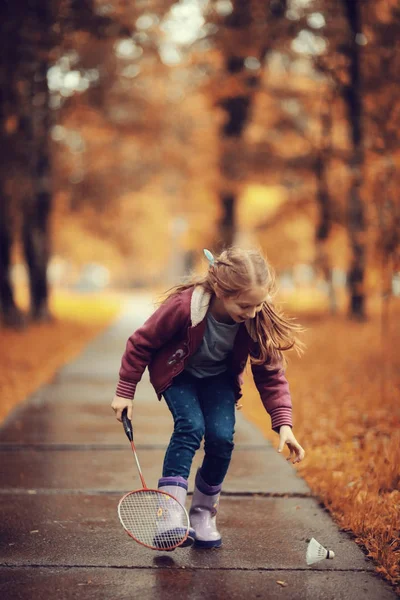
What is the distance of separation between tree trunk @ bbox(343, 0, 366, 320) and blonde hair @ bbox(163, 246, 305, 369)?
14.9 ft

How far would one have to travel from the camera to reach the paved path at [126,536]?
277 centimetres

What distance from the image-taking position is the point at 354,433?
5652 mm

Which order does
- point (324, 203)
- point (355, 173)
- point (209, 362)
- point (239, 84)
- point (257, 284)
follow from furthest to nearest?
point (324, 203) < point (239, 84) < point (355, 173) < point (209, 362) < point (257, 284)

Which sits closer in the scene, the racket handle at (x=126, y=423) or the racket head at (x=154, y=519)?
the racket head at (x=154, y=519)

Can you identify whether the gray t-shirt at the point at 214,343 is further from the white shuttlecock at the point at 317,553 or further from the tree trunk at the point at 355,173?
the tree trunk at the point at 355,173

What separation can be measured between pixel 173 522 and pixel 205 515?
365 millimetres

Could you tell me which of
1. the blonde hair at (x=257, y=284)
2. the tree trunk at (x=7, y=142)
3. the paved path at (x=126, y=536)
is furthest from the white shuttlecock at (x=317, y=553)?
the tree trunk at (x=7, y=142)

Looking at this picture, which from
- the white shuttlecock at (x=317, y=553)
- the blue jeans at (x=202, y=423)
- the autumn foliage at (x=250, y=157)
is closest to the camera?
the white shuttlecock at (x=317, y=553)

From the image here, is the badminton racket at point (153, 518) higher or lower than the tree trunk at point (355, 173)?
lower

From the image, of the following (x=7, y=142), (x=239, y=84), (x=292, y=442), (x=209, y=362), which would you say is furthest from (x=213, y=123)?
(x=292, y=442)

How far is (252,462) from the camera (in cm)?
486

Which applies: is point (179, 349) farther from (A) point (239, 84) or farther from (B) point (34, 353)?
(A) point (239, 84)

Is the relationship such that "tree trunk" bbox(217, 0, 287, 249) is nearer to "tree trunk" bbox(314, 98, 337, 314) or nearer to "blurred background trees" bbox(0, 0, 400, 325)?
"blurred background trees" bbox(0, 0, 400, 325)

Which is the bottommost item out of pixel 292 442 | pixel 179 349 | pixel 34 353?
pixel 34 353
